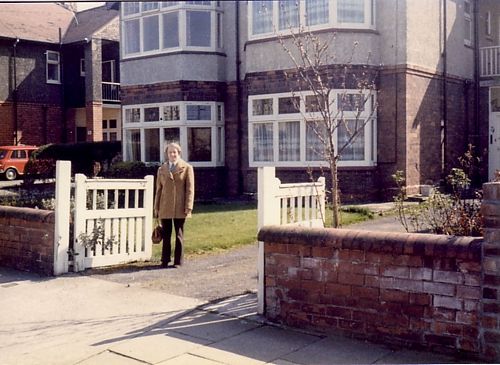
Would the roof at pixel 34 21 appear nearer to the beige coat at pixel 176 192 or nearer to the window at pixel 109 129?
the window at pixel 109 129

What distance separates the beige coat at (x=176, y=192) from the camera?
8312mm

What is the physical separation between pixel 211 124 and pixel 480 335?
1387 cm

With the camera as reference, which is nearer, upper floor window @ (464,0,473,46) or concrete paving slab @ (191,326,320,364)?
concrete paving slab @ (191,326,320,364)

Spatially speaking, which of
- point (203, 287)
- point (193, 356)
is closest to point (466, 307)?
point (193, 356)

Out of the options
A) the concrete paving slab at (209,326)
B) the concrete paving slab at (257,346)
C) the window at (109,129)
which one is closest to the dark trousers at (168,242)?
the concrete paving slab at (209,326)

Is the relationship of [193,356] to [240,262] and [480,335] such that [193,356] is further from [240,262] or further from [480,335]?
[240,262]

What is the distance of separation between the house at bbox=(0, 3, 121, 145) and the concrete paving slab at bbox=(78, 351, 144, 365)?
91.4 ft

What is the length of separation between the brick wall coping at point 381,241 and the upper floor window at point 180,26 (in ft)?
42.9

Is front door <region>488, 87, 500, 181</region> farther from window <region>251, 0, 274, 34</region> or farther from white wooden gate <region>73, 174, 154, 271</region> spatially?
white wooden gate <region>73, 174, 154, 271</region>

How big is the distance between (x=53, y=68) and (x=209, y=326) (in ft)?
98.9

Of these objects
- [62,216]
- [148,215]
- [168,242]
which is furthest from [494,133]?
[62,216]

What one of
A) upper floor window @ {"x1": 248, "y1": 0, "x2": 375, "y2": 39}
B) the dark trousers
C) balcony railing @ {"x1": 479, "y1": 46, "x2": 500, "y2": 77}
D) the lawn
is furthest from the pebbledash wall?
balcony railing @ {"x1": 479, "y1": 46, "x2": 500, "y2": 77}

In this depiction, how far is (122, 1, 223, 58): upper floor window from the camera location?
701 inches

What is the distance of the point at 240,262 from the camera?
8664 mm
